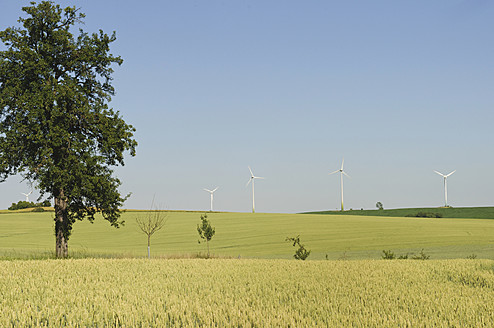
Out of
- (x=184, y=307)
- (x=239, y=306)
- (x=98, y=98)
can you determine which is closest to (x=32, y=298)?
(x=184, y=307)

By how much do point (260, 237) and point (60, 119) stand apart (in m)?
31.7

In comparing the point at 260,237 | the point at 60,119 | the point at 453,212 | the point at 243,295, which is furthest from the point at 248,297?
the point at 453,212

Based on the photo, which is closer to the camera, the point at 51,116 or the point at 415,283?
the point at 415,283

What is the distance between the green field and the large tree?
1181 centimetres

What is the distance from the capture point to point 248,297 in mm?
9328

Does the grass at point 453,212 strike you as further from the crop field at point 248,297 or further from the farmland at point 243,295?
the crop field at point 248,297

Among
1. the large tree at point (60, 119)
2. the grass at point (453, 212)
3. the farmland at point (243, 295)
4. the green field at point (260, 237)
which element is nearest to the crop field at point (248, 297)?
the farmland at point (243, 295)

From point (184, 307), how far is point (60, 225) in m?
22.4

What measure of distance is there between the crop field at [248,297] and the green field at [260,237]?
24460 mm

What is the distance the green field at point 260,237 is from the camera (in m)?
42.6

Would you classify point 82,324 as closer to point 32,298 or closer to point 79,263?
point 32,298

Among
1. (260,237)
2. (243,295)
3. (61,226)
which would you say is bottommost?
(260,237)

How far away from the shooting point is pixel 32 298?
10070mm

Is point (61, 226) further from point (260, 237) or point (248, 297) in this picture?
point (260, 237)
